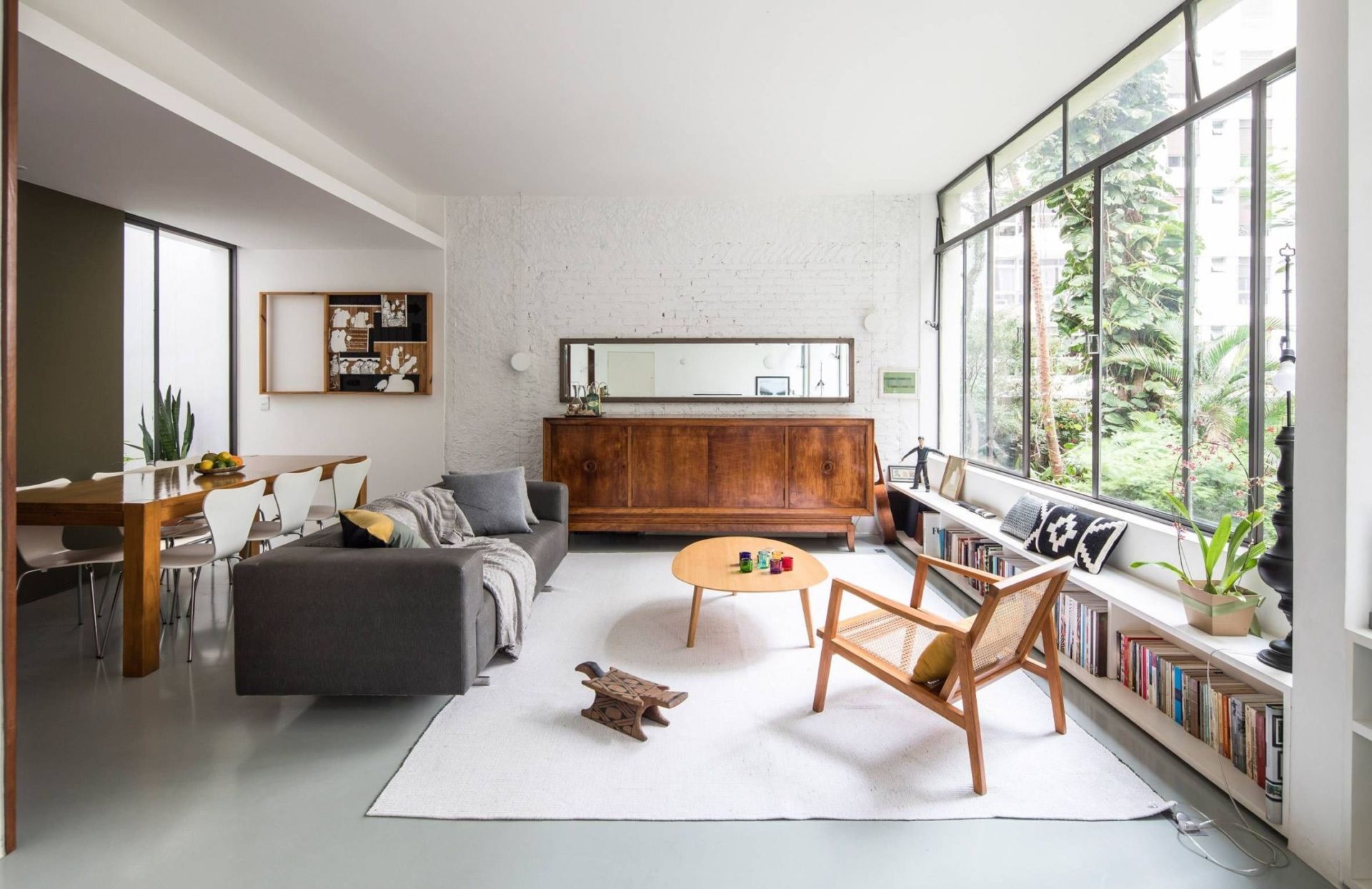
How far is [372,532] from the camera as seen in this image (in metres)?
2.75

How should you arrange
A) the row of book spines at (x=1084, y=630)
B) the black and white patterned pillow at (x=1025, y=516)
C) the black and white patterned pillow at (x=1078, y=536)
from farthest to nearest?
1. the black and white patterned pillow at (x=1025, y=516)
2. the black and white patterned pillow at (x=1078, y=536)
3. the row of book spines at (x=1084, y=630)

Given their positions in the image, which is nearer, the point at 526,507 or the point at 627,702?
the point at 627,702

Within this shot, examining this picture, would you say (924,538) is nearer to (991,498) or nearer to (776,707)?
(991,498)

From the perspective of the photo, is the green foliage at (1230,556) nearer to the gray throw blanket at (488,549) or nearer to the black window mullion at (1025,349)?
the black window mullion at (1025,349)

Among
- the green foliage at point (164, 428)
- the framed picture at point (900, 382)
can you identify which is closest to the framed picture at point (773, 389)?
the framed picture at point (900, 382)

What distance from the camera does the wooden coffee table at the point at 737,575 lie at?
322cm

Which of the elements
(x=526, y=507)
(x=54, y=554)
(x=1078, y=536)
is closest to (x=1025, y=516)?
(x=1078, y=536)

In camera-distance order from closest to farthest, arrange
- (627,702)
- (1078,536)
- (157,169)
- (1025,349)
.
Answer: (627,702) < (1078,536) < (157,169) < (1025,349)

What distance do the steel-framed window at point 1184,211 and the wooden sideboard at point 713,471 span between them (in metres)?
1.15

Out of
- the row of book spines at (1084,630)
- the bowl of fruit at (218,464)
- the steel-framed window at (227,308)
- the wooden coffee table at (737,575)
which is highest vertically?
the steel-framed window at (227,308)

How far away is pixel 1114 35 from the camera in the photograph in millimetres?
3186

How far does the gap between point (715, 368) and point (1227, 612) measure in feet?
13.8

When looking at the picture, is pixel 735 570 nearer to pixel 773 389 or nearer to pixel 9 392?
pixel 773 389

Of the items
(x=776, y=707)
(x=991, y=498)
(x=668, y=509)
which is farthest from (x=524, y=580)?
(x=991, y=498)
